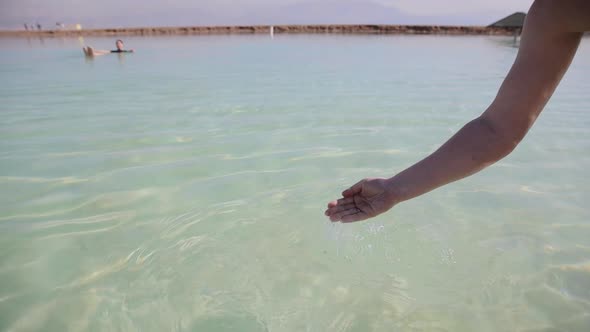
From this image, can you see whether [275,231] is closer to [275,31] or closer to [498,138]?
[498,138]

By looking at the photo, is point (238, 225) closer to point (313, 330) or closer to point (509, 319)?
point (313, 330)

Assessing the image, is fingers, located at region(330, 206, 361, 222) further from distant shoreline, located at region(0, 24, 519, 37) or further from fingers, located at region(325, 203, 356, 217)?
distant shoreline, located at region(0, 24, 519, 37)

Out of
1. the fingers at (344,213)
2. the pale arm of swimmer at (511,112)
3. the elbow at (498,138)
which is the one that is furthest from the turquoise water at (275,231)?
the elbow at (498,138)

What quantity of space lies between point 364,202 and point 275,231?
935mm

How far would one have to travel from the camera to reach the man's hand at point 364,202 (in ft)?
4.16

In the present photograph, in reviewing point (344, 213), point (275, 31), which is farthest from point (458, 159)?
point (275, 31)

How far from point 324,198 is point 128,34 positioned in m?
40.2

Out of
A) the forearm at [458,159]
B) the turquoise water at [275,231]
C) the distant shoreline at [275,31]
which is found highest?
the distant shoreline at [275,31]

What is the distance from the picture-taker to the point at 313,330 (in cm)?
151

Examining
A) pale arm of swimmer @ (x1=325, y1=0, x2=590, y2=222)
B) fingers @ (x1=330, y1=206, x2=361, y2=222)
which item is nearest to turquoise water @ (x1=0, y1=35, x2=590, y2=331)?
fingers @ (x1=330, y1=206, x2=361, y2=222)

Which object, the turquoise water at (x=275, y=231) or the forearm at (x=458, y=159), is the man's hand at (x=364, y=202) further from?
the turquoise water at (x=275, y=231)

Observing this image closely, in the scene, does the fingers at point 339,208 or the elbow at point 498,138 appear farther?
the fingers at point 339,208

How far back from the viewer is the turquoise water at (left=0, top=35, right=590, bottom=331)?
5.26 ft

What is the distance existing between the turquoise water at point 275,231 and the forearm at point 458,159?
0.70 meters
